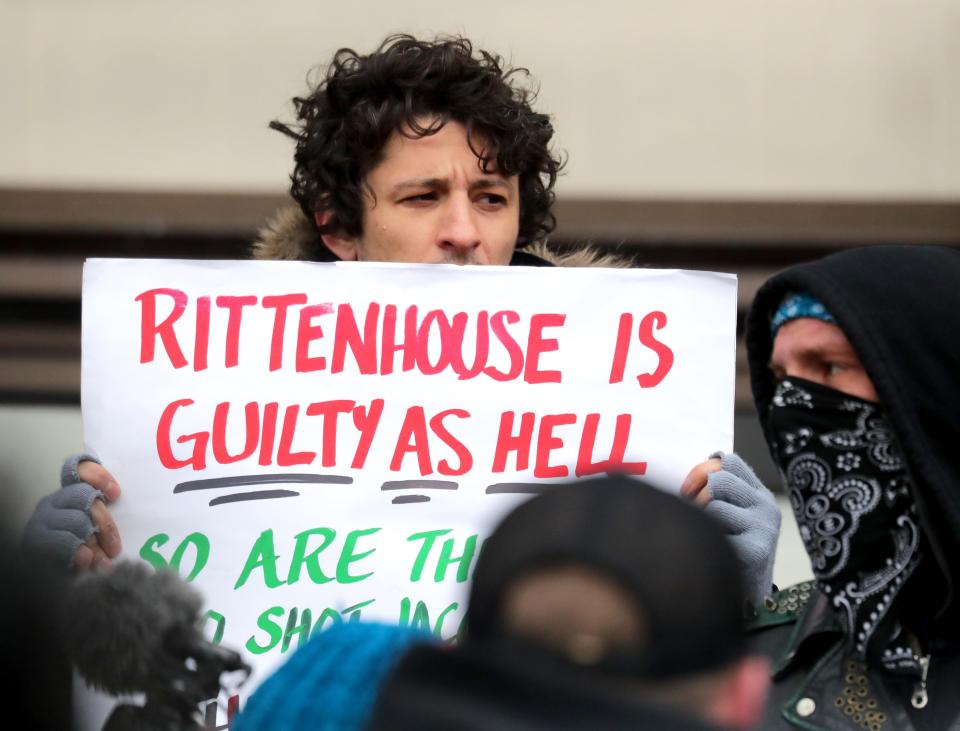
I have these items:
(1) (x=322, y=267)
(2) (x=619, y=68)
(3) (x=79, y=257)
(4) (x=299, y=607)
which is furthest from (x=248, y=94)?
(4) (x=299, y=607)

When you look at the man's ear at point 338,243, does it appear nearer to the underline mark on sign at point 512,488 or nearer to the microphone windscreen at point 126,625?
the underline mark on sign at point 512,488

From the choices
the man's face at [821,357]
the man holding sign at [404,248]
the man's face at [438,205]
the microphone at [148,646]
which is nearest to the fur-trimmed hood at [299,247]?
the man holding sign at [404,248]

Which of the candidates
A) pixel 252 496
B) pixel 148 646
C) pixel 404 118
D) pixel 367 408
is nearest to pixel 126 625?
pixel 148 646

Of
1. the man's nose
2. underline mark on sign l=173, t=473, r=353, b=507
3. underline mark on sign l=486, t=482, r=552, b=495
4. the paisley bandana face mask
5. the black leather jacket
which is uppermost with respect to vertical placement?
the man's nose

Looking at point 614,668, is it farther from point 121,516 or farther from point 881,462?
point 121,516

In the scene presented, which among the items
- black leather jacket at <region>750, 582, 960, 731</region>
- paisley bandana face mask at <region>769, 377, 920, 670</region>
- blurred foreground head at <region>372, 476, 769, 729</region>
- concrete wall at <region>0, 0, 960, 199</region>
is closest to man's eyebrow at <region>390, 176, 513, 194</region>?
paisley bandana face mask at <region>769, 377, 920, 670</region>

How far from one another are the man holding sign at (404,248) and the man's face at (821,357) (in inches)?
10.8

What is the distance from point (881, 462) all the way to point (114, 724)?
1.04 m

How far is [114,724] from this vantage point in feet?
6.19

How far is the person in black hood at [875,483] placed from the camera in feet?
6.47

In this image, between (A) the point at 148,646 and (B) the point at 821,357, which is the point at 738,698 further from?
(B) the point at 821,357

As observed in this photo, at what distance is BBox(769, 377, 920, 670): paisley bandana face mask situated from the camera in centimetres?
203

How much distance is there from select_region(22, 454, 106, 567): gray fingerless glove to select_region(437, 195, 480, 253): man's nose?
0.71 metres

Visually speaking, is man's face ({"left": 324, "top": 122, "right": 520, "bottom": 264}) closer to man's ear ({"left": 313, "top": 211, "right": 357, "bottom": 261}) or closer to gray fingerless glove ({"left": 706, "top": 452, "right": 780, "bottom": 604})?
man's ear ({"left": 313, "top": 211, "right": 357, "bottom": 261})
